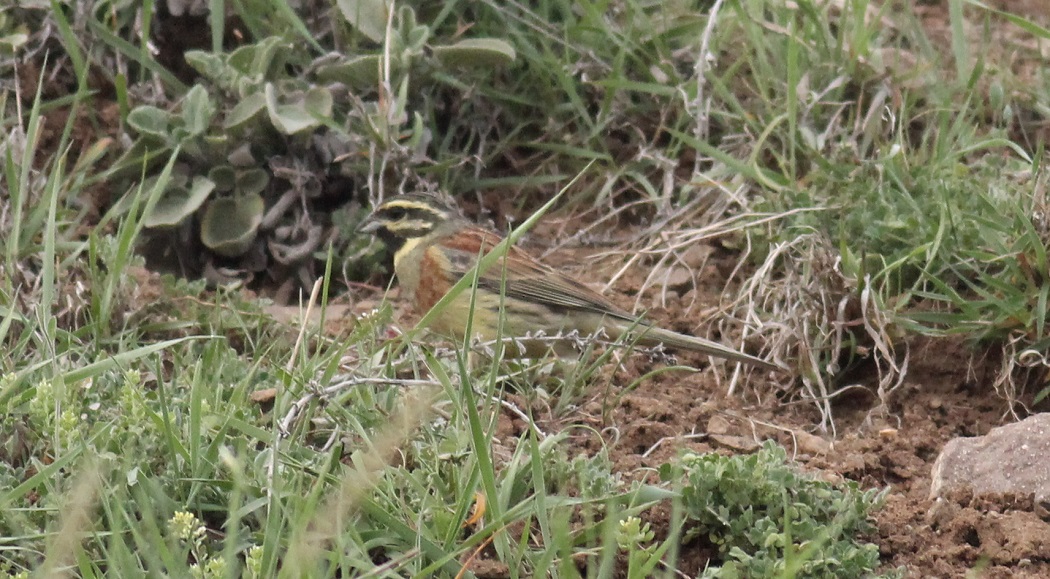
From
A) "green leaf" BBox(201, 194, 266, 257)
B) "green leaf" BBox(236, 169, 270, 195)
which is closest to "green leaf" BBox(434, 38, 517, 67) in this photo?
"green leaf" BBox(236, 169, 270, 195)

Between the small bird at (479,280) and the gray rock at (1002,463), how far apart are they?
1586mm

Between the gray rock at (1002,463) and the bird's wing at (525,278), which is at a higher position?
the gray rock at (1002,463)

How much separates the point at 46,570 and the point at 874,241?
3.26 metres

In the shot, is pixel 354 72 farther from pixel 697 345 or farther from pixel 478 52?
pixel 697 345

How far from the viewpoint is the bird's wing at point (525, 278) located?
18.5 ft

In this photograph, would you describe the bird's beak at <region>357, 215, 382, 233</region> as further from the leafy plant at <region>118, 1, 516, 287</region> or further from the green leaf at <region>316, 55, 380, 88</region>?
the green leaf at <region>316, 55, 380, 88</region>

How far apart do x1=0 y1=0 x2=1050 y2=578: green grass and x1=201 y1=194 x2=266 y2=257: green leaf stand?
8 cm

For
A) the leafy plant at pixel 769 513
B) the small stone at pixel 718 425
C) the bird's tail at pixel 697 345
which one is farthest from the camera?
the bird's tail at pixel 697 345

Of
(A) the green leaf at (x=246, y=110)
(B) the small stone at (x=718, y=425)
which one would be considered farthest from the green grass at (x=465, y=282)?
(B) the small stone at (x=718, y=425)

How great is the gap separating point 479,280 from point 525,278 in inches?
7.5

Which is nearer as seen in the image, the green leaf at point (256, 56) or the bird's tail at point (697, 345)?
the bird's tail at point (697, 345)

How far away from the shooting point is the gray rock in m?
4.03

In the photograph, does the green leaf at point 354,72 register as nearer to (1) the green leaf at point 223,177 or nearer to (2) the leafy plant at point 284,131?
(2) the leafy plant at point 284,131

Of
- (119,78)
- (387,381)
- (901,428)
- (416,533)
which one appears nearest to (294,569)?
(416,533)
